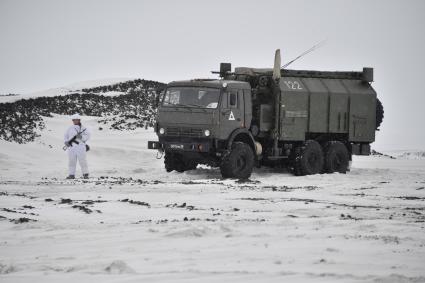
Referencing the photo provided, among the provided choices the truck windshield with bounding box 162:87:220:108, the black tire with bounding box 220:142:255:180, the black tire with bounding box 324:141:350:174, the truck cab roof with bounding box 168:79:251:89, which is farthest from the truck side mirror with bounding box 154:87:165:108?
the black tire with bounding box 324:141:350:174

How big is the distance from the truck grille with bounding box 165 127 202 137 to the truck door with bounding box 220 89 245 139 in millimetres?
591

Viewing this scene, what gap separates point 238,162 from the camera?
19.4 m

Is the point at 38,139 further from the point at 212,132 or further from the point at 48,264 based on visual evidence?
the point at 48,264

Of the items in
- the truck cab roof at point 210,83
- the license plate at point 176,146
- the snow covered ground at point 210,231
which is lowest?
the snow covered ground at point 210,231

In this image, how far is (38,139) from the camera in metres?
25.9

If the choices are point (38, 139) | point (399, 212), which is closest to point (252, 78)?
point (38, 139)

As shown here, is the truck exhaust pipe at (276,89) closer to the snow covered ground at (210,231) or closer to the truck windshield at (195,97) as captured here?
the truck windshield at (195,97)

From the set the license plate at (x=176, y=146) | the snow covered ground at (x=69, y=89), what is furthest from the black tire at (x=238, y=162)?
the snow covered ground at (x=69, y=89)

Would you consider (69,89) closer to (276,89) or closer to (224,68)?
(224,68)

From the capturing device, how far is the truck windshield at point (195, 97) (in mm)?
18938

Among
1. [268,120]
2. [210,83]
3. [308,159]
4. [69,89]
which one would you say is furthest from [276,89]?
[69,89]

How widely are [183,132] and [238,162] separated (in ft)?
5.17

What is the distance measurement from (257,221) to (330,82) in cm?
1284

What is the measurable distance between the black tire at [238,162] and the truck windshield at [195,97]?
128 centimetres
